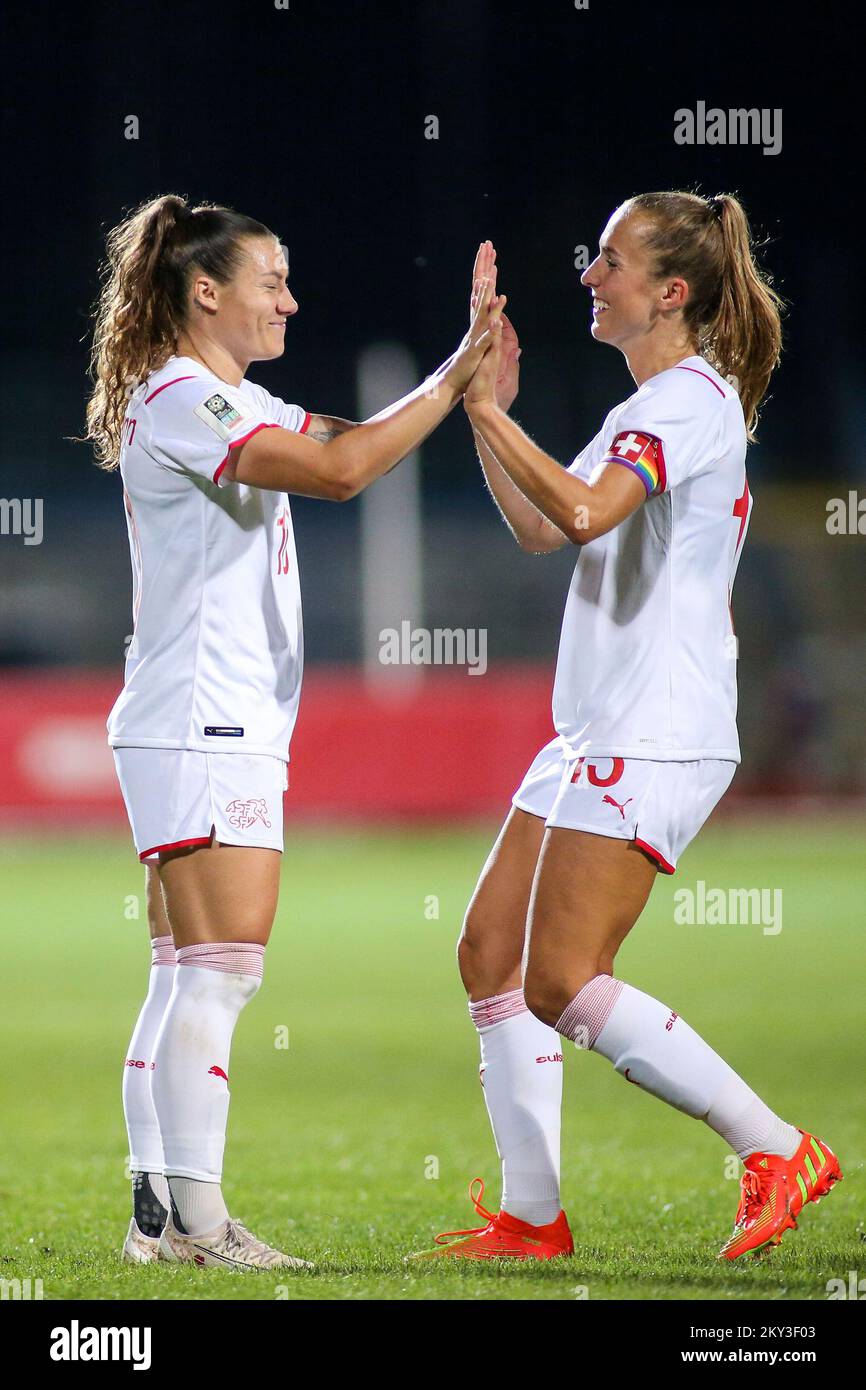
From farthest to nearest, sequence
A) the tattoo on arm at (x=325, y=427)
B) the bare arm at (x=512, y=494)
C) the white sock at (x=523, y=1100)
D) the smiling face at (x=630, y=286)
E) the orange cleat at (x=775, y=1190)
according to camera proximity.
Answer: the tattoo on arm at (x=325, y=427), the bare arm at (x=512, y=494), the white sock at (x=523, y=1100), the smiling face at (x=630, y=286), the orange cleat at (x=775, y=1190)

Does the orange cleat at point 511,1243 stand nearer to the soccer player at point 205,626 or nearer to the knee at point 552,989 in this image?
the soccer player at point 205,626

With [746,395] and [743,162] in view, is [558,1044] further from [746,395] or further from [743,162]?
[743,162]

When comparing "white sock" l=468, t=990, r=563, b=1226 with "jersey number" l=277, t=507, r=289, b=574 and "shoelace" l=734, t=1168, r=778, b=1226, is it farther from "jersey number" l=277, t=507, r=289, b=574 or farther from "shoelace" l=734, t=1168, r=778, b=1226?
"jersey number" l=277, t=507, r=289, b=574

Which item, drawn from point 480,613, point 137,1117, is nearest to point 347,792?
point 480,613

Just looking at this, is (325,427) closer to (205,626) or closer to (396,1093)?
(205,626)

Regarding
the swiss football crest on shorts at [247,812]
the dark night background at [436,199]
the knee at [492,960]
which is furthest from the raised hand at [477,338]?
the dark night background at [436,199]

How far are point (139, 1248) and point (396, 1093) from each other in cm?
286

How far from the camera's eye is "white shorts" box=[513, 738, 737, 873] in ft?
11.6

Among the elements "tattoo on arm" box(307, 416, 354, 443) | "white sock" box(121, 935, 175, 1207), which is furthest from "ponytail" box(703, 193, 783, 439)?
"white sock" box(121, 935, 175, 1207)

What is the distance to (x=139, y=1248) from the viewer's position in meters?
3.78

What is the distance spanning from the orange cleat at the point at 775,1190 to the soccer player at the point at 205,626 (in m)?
1.02

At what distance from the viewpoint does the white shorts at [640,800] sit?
11.6 feet

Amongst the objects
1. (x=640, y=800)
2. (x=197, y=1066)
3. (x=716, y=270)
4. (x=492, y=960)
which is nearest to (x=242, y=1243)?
(x=197, y=1066)

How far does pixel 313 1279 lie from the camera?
3541 millimetres
